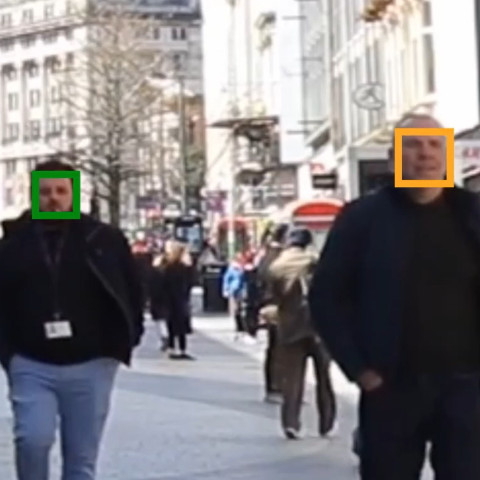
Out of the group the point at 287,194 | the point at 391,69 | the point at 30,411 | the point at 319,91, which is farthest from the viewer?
the point at 287,194

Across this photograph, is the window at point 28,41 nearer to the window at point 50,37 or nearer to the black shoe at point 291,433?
the window at point 50,37

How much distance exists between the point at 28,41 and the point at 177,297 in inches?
5182

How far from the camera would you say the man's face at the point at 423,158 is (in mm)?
7605

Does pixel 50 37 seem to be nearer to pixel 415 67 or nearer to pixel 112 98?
pixel 112 98

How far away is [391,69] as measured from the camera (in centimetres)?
4897

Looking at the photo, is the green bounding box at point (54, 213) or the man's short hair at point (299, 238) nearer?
the green bounding box at point (54, 213)

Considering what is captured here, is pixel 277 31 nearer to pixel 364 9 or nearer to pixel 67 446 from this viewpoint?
pixel 364 9

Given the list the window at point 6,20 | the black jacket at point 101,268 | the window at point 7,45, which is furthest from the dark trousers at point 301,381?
the window at point 6,20

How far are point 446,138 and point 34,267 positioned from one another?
7.65ft

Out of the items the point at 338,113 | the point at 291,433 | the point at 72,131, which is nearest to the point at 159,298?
the point at 291,433

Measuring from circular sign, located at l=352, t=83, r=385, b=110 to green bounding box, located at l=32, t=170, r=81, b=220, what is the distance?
3662 cm

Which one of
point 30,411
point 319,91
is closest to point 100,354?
point 30,411

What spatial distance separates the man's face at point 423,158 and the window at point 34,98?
151 meters

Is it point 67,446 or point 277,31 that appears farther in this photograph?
point 277,31
